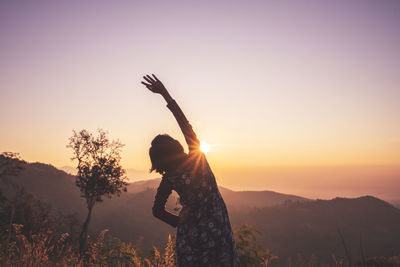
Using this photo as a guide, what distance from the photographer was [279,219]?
78.1 m

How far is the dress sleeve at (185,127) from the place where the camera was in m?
2.51

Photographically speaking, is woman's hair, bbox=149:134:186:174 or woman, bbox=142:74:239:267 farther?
woman's hair, bbox=149:134:186:174

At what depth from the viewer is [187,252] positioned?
94.5 inches

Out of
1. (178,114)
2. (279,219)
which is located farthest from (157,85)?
(279,219)

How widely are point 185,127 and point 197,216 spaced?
3.11 ft

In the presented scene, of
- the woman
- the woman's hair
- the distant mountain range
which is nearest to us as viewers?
the woman

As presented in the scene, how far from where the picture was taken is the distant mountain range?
64125 millimetres

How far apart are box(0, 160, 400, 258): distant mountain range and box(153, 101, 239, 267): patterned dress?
64.9 metres

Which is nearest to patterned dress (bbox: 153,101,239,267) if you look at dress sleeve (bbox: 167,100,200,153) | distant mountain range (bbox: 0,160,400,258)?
dress sleeve (bbox: 167,100,200,153)

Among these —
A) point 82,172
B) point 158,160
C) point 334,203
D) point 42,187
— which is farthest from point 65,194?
point 334,203

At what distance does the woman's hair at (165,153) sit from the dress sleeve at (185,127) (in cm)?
13

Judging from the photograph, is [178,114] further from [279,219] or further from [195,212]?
→ [279,219]

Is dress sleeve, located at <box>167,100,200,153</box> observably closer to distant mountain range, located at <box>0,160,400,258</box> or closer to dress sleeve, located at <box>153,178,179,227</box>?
dress sleeve, located at <box>153,178,179,227</box>

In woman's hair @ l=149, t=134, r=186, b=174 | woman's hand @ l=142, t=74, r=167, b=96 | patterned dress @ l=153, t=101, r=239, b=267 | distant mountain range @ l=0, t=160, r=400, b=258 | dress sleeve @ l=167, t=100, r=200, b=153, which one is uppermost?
woman's hand @ l=142, t=74, r=167, b=96
